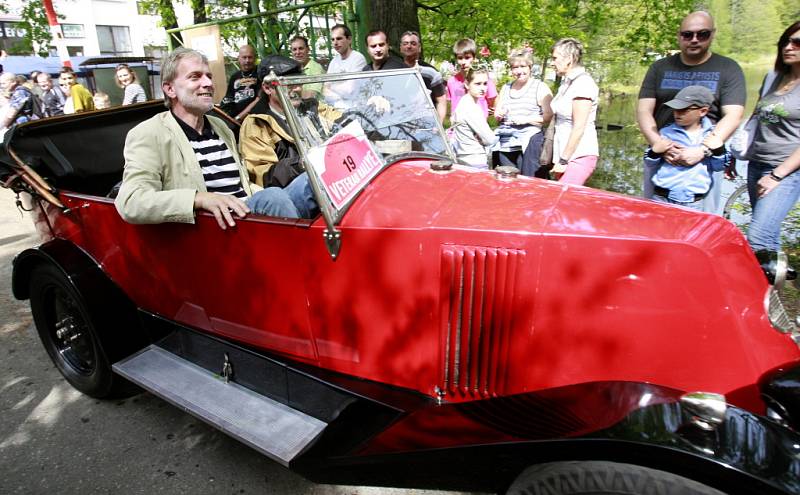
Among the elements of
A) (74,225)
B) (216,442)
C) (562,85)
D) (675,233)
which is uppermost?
(562,85)

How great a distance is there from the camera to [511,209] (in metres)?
1.87

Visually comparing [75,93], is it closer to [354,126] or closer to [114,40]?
Answer: [354,126]

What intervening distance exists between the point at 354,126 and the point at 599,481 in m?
1.60

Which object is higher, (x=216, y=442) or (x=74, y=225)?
(x=74, y=225)

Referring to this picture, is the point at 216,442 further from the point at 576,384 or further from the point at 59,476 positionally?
the point at 576,384

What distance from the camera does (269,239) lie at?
2.12 meters

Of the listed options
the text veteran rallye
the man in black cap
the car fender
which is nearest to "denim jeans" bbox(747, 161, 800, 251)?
the man in black cap

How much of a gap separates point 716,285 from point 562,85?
286 cm

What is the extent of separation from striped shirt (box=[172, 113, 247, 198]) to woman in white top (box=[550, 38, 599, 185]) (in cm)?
247

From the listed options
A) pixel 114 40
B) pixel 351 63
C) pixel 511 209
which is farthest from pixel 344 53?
pixel 114 40

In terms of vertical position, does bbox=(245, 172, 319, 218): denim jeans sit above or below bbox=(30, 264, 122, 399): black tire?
above

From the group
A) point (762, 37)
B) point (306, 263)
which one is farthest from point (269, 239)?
point (762, 37)

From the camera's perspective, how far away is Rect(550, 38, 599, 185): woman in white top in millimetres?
3824

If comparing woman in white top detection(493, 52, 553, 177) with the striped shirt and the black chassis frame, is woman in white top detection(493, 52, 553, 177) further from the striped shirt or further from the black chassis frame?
the black chassis frame
